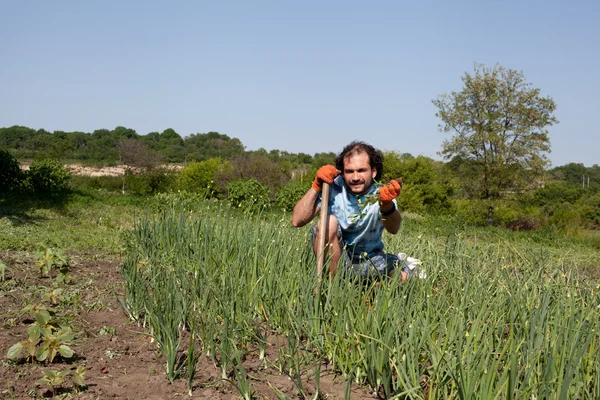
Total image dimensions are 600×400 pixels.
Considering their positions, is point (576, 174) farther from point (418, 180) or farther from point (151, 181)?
point (151, 181)

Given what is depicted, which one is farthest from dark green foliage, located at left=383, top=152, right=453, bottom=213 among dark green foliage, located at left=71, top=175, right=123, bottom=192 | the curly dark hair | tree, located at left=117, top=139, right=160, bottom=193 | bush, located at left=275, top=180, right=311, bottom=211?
the curly dark hair

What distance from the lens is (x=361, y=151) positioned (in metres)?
3.64

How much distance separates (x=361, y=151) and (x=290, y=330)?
136cm

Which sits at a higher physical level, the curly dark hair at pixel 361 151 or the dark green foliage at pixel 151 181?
the curly dark hair at pixel 361 151

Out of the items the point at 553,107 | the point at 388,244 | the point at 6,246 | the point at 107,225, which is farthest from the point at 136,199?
the point at 553,107

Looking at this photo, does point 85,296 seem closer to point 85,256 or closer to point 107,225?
point 85,256

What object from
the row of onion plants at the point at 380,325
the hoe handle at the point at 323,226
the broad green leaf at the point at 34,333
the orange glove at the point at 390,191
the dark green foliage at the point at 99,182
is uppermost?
the orange glove at the point at 390,191

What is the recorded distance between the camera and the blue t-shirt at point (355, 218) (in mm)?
3611

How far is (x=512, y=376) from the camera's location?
1.67 m

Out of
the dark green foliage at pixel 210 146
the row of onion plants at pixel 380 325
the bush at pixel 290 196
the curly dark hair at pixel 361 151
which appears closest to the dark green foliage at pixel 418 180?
the bush at pixel 290 196

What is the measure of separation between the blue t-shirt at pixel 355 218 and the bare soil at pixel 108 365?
104 cm

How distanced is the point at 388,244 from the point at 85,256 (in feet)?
8.18

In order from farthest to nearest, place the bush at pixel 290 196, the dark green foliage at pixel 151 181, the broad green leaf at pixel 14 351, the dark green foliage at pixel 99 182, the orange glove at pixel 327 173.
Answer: the dark green foliage at pixel 99 182
the dark green foliage at pixel 151 181
the bush at pixel 290 196
the orange glove at pixel 327 173
the broad green leaf at pixel 14 351

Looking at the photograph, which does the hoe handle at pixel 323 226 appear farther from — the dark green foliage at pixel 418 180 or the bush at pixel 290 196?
the dark green foliage at pixel 418 180
